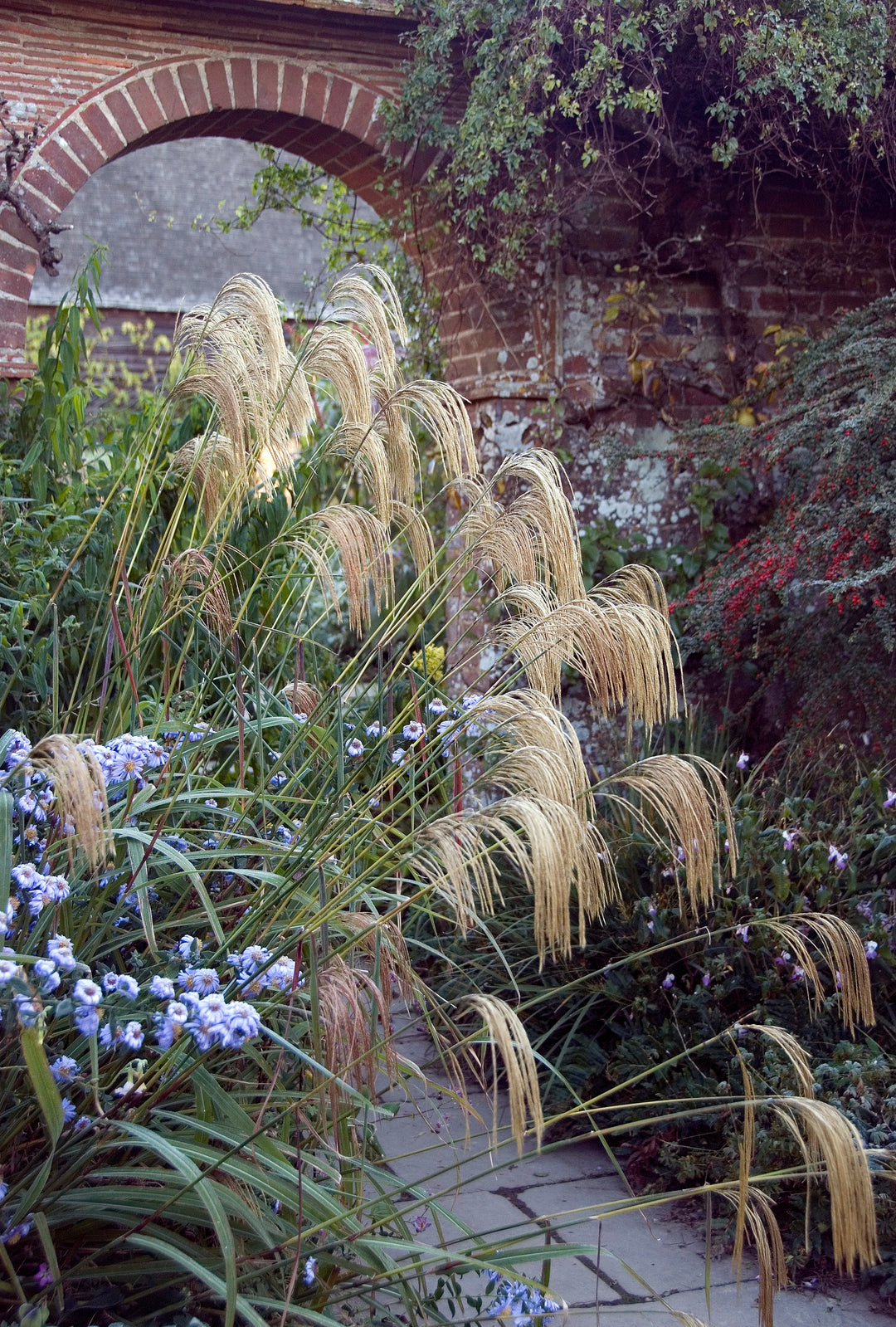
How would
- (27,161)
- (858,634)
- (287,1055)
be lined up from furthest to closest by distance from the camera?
1. (27,161)
2. (858,634)
3. (287,1055)

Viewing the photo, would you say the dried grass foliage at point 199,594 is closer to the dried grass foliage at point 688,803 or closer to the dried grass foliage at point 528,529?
the dried grass foliage at point 528,529

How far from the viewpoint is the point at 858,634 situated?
128 inches

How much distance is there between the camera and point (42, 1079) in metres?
1.26

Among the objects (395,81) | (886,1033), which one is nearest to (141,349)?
(395,81)

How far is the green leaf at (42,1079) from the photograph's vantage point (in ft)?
4.00

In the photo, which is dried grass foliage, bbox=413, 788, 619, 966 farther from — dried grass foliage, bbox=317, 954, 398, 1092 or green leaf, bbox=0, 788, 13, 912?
green leaf, bbox=0, 788, 13, 912

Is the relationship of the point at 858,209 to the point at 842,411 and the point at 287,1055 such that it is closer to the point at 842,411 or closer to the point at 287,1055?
the point at 842,411

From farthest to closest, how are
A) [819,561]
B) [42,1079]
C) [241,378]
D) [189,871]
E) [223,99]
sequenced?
1. [223,99]
2. [819,561]
3. [241,378]
4. [189,871]
5. [42,1079]

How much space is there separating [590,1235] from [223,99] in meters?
3.68

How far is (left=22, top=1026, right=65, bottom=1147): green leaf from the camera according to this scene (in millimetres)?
1221

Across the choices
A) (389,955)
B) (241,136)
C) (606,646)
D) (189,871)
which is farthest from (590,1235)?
(241,136)

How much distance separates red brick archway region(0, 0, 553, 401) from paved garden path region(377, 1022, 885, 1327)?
2.63 m

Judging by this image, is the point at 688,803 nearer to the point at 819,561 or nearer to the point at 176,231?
the point at 819,561

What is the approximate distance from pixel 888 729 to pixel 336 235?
11.2 feet
